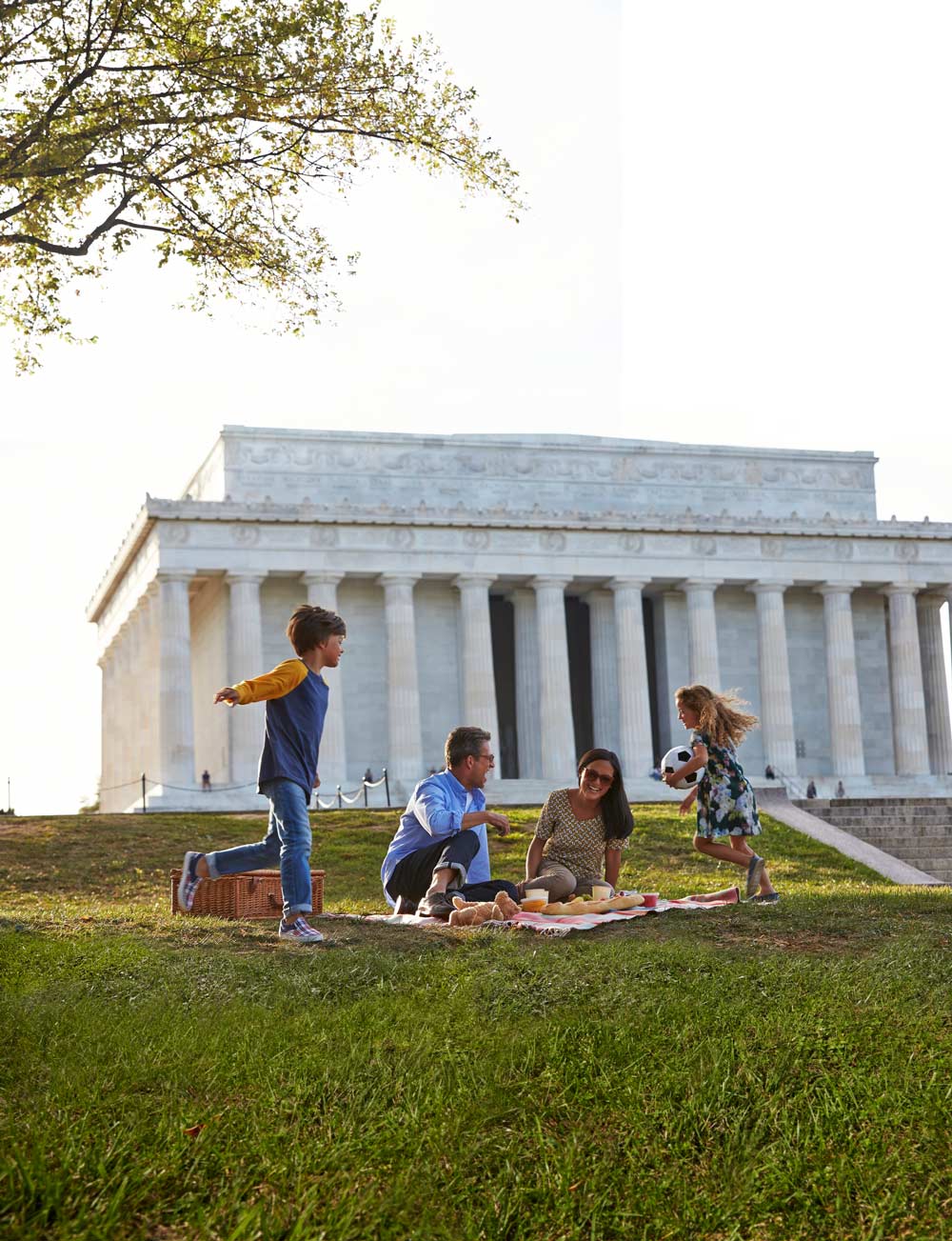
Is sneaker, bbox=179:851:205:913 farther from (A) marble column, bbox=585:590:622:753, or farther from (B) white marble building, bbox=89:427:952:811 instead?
(A) marble column, bbox=585:590:622:753

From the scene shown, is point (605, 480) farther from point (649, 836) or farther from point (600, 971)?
point (600, 971)

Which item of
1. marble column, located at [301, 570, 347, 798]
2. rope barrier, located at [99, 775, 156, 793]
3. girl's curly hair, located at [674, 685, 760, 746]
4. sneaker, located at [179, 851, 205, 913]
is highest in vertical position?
marble column, located at [301, 570, 347, 798]

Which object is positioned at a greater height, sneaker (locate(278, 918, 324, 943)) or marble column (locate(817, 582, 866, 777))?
marble column (locate(817, 582, 866, 777))

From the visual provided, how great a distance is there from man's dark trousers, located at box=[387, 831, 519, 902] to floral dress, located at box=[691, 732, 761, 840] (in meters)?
3.27

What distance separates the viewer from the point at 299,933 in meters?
11.2

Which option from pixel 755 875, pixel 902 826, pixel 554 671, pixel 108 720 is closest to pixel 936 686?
pixel 554 671

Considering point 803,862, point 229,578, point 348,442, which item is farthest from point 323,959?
point 348,442

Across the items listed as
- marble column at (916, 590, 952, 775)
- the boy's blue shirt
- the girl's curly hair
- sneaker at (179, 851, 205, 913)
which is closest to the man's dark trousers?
the boy's blue shirt

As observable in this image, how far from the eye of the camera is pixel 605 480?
181 ft

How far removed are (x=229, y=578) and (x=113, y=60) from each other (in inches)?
1222

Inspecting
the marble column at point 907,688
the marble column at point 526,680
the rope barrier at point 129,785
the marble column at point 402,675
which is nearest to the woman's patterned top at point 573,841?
the marble column at point 402,675

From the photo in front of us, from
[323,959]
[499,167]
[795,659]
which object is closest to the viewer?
[323,959]

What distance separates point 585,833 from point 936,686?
156 feet

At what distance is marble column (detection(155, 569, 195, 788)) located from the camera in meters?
47.4
